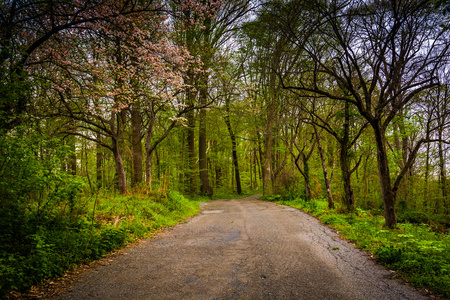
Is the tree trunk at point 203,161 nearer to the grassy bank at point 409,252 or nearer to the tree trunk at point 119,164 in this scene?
the tree trunk at point 119,164

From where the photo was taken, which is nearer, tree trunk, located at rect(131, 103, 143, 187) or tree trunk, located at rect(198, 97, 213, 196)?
tree trunk, located at rect(131, 103, 143, 187)

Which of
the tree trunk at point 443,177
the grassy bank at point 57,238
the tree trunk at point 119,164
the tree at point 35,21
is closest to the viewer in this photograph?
the grassy bank at point 57,238

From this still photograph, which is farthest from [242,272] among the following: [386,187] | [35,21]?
[35,21]

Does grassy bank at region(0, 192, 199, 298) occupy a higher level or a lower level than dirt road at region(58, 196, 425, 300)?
higher

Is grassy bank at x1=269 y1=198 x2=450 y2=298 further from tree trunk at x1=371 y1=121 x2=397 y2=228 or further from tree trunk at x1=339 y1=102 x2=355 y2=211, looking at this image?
tree trunk at x1=339 y1=102 x2=355 y2=211

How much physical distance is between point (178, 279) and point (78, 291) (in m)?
1.34

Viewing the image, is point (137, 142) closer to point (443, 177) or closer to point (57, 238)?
point (57, 238)

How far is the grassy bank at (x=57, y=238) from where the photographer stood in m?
3.16

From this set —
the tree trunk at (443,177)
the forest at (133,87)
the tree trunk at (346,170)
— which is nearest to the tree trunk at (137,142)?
the forest at (133,87)

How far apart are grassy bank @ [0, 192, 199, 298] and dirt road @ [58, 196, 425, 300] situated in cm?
46

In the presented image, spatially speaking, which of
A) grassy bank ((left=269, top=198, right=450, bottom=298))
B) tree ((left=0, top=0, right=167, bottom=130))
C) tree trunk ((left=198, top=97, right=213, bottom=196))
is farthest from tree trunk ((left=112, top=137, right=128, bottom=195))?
tree trunk ((left=198, top=97, right=213, bottom=196))

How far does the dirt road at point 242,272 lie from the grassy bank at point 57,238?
46 cm

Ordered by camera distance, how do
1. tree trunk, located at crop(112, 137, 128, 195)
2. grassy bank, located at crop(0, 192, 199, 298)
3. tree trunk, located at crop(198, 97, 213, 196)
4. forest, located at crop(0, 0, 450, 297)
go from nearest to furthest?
grassy bank, located at crop(0, 192, 199, 298) < forest, located at crop(0, 0, 450, 297) < tree trunk, located at crop(112, 137, 128, 195) < tree trunk, located at crop(198, 97, 213, 196)

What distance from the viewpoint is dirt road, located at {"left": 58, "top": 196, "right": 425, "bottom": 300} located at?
303 cm
